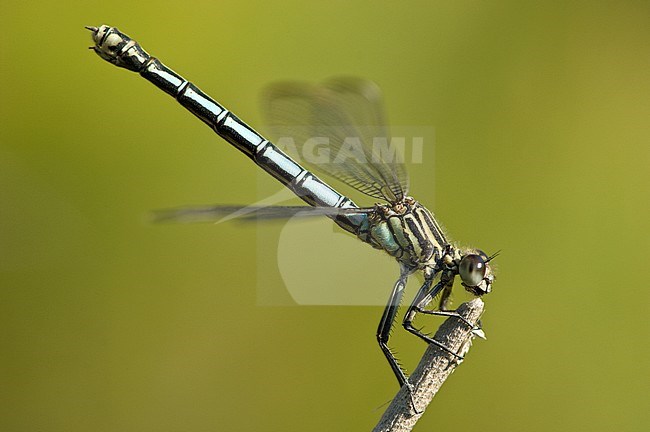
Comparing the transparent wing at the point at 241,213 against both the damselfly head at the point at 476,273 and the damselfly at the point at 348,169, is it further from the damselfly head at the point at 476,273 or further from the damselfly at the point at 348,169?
the damselfly head at the point at 476,273

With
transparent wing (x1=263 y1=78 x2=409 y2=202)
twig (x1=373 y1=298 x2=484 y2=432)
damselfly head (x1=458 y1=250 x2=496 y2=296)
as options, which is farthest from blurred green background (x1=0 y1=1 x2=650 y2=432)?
twig (x1=373 y1=298 x2=484 y2=432)

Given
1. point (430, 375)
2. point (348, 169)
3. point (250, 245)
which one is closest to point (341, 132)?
point (348, 169)

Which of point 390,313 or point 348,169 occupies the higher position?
point 348,169

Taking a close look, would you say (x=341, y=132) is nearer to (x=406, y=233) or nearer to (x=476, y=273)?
(x=406, y=233)

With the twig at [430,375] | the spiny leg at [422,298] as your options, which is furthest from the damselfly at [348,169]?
the twig at [430,375]

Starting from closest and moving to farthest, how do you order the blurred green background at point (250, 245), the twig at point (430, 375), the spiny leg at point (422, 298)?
1. the twig at point (430, 375)
2. the spiny leg at point (422, 298)
3. the blurred green background at point (250, 245)

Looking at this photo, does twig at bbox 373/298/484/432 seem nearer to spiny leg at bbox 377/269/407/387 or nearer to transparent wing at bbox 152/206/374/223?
spiny leg at bbox 377/269/407/387

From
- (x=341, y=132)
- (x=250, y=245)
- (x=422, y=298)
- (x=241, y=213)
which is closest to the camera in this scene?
(x=241, y=213)
